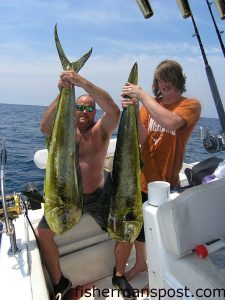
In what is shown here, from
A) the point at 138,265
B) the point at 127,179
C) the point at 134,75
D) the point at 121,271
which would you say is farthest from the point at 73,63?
the point at 138,265

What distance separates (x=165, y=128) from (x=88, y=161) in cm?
73

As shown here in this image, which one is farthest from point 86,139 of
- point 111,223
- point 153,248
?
point 153,248

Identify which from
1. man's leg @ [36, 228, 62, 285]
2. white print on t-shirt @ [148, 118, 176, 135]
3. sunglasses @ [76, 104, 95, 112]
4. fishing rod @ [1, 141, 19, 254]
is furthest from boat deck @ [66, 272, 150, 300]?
sunglasses @ [76, 104, 95, 112]

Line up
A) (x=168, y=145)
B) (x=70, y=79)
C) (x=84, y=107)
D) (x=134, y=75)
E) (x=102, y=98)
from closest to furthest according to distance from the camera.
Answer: (x=70, y=79), (x=134, y=75), (x=102, y=98), (x=168, y=145), (x=84, y=107)

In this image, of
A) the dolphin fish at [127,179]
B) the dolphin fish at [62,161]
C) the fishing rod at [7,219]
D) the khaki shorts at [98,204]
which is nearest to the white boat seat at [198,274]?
the dolphin fish at [127,179]

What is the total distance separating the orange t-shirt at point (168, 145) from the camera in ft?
7.74

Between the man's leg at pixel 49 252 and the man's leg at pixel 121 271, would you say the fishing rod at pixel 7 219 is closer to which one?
the man's leg at pixel 49 252

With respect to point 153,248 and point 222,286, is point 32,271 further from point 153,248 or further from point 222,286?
point 222,286

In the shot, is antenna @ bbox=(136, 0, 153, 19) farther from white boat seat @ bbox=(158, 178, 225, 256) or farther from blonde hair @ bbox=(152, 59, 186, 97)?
white boat seat @ bbox=(158, 178, 225, 256)

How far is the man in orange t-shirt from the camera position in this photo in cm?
225

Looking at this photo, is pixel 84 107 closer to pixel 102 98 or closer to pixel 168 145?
pixel 102 98

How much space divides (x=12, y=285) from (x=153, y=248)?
0.90m

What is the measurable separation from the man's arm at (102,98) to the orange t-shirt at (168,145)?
32 cm

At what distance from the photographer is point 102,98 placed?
222 centimetres
